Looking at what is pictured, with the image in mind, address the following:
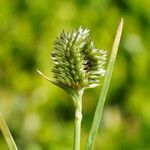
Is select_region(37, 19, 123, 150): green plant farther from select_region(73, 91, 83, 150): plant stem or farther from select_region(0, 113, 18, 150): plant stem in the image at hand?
select_region(0, 113, 18, 150): plant stem

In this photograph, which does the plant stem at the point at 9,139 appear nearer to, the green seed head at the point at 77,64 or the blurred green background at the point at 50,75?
the green seed head at the point at 77,64

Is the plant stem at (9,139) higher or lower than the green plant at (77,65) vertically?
lower

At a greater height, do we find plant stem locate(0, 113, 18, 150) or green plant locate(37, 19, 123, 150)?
green plant locate(37, 19, 123, 150)

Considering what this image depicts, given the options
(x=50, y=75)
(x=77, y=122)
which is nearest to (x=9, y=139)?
(x=77, y=122)

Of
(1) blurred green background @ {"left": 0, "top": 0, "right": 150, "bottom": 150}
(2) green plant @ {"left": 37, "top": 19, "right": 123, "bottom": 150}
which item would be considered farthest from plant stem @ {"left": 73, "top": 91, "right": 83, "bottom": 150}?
(1) blurred green background @ {"left": 0, "top": 0, "right": 150, "bottom": 150}

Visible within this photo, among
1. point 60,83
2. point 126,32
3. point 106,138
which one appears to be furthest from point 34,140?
point 60,83

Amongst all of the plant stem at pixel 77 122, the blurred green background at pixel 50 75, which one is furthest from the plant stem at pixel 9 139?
the blurred green background at pixel 50 75

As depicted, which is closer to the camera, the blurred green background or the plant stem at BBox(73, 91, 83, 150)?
the plant stem at BBox(73, 91, 83, 150)
